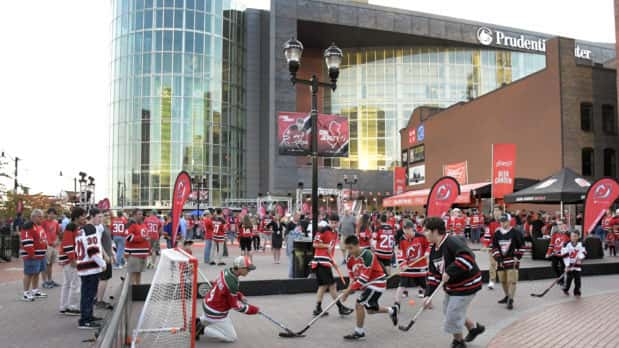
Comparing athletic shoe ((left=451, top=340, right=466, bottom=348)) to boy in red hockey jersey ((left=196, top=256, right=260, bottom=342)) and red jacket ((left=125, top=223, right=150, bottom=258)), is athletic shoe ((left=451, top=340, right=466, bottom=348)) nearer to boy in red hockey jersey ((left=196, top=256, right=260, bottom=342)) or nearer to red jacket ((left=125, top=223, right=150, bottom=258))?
boy in red hockey jersey ((left=196, top=256, right=260, bottom=342))

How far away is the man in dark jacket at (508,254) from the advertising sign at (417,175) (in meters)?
40.0

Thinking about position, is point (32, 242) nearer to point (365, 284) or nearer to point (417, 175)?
point (365, 284)

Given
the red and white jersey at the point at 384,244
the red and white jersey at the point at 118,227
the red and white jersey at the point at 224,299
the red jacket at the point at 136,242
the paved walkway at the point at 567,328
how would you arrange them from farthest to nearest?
the red and white jersey at the point at 118,227 → the red and white jersey at the point at 384,244 → the red jacket at the point at 136,242 → the paved walkway at the point at 567,328 → the red and white jersey at the point at 224,299

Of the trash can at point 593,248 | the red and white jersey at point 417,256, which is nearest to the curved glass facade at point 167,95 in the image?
the trash can at point 593,248

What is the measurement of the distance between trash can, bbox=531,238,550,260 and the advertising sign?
31.5 meters

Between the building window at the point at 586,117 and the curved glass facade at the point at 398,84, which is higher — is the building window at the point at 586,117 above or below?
below

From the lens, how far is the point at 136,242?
11.5 meters

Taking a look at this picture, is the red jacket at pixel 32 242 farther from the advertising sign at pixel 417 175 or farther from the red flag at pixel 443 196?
the advertising sign at pixel 417 175

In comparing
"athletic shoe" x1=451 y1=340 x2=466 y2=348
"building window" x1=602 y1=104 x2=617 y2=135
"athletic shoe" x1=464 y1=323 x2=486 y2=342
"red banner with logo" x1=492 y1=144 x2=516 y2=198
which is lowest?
"athletic shoe" x1=451 y1=340 x2=466 y2=348

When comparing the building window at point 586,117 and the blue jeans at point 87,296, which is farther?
the building window at point 586,117

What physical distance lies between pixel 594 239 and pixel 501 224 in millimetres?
10353

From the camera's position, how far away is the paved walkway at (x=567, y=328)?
7.19m

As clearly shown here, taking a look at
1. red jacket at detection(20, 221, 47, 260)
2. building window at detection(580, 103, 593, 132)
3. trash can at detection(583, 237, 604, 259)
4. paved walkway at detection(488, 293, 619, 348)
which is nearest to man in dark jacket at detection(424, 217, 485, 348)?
paved walkway at detection(488, 293, 619, 348)

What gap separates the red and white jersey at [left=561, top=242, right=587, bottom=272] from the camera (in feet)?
35.9
